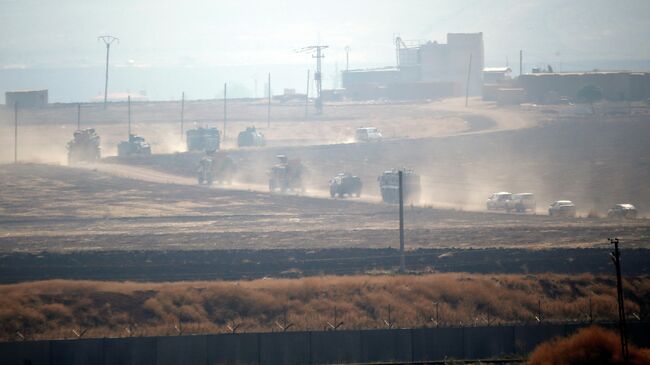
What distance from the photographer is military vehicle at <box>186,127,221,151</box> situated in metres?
75.6

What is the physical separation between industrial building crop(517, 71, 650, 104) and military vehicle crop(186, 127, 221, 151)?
111ft

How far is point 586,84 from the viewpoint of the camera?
316 feet

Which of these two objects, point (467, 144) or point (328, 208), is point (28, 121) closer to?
point (467, 144)

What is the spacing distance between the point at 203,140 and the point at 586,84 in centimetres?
3776

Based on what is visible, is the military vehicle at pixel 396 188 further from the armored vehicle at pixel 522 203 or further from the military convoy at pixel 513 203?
the armored vehicle at pixel 522 203

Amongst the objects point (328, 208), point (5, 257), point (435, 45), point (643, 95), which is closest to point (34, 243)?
point (5, 257)

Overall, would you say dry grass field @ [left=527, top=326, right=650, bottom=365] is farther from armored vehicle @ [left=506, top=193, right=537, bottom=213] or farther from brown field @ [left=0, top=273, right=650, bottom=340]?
armored vehicle @ [left=506, top=193, right=537, bottom=213]

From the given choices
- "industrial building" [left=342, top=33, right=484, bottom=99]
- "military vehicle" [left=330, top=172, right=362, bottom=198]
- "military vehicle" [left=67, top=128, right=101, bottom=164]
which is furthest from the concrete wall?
"industrial building" [left=342, top=33, right=484, bottom=99]

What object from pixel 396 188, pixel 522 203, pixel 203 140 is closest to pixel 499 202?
pixel 522 203

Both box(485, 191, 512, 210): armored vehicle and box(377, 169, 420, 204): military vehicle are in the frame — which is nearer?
box(485, 191, 512, 210): armored vehicle

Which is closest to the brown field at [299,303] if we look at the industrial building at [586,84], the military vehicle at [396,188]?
the military vehicle at [396,188]

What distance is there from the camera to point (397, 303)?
32.0 m

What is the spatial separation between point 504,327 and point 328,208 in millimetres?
26727

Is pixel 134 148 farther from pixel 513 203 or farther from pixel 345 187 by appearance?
pixel 513 203
